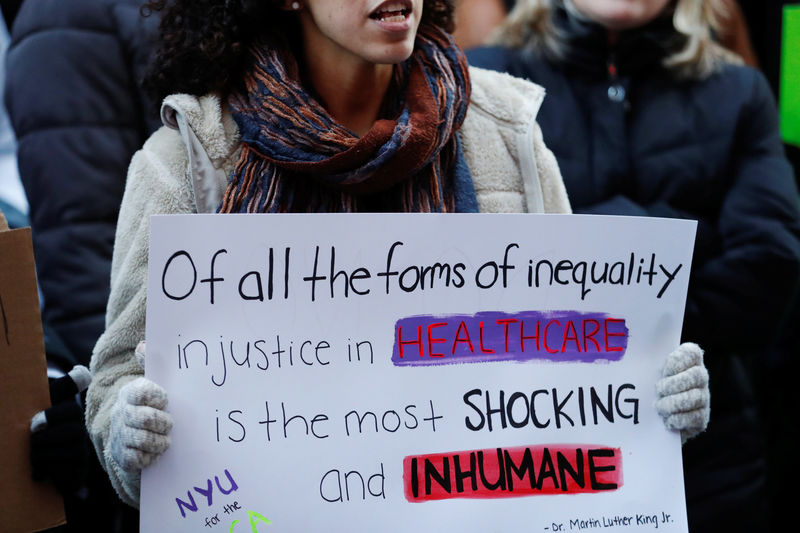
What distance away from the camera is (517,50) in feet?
7.47

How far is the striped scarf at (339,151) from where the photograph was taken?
1.45m

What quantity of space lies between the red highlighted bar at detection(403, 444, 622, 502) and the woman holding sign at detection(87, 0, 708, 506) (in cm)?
15

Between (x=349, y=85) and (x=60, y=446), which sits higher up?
(x=349, y=85)

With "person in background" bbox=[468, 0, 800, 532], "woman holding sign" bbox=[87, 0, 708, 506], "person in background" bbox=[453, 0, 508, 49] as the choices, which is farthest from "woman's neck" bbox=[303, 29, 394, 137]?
"person in background" bbox=[453, 0, 508, 49]

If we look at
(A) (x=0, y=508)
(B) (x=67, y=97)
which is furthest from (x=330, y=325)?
(B) (x=67, y=97)

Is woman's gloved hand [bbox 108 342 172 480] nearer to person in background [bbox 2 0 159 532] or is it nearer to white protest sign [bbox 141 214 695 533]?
white protest sign [bbox 141 214 695 533]

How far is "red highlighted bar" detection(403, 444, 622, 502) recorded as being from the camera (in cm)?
128

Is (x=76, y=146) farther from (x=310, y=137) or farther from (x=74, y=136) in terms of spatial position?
(x=310, y=137)

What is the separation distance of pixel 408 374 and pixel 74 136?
3.79 feet

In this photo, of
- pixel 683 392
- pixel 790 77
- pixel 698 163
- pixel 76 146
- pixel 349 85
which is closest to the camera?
pixel 683 392

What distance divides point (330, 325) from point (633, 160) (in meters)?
1.19

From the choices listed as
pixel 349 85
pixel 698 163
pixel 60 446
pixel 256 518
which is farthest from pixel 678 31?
pixel 60 446

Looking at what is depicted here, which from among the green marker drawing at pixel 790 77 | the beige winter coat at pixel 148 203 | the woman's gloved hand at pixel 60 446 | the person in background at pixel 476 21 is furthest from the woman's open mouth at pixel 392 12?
the green marker drawing at pixel 790 77

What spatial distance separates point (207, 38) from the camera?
5.05 feet
